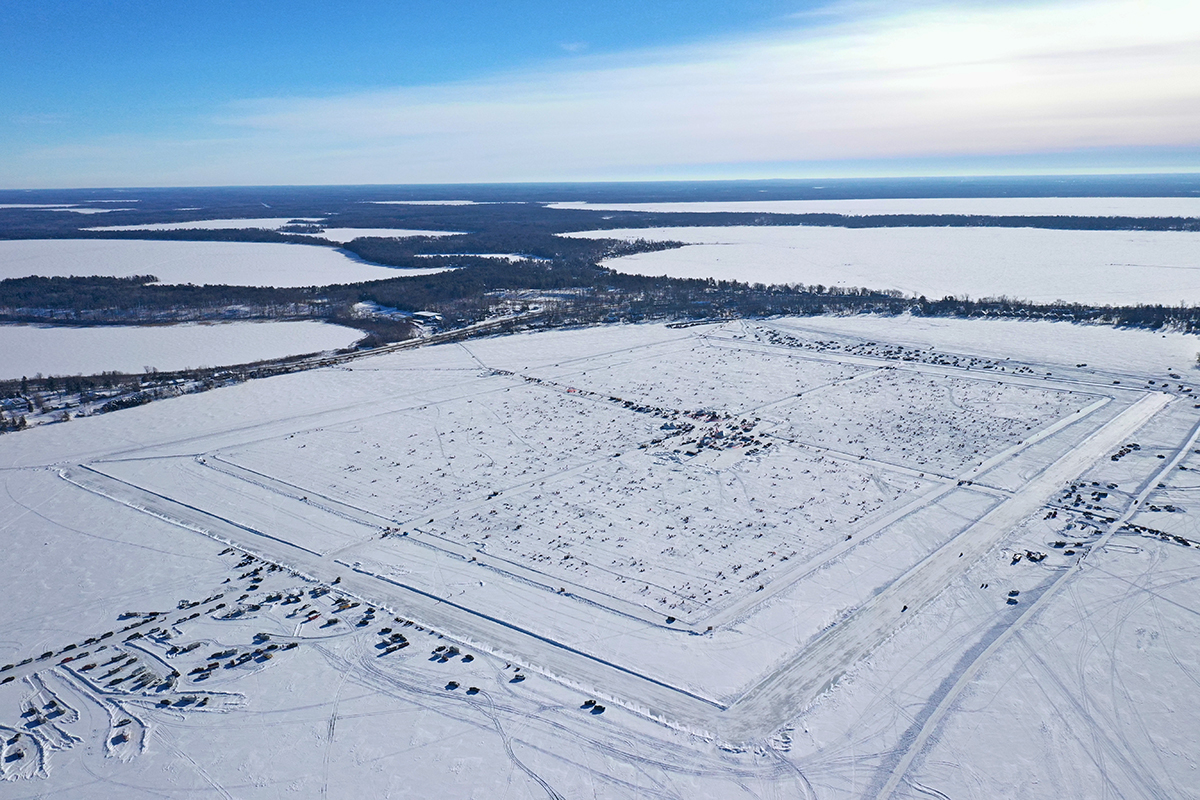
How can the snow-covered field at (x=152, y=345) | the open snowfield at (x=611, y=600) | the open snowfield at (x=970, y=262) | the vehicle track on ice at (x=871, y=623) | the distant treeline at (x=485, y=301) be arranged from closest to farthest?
1. the open snowfield at (x=611, y=600)
2. the vehicle track on ice at (x=871, y=623)
3. the snow-covered field at (x=152, y=345)
4. the distant treeline at (x=485, y=301)
5. the open snowfield at (x=970, y=262)

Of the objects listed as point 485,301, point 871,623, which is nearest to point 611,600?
point 871,623

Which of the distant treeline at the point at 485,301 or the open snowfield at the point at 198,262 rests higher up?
the open snowfield at the point at 198,262

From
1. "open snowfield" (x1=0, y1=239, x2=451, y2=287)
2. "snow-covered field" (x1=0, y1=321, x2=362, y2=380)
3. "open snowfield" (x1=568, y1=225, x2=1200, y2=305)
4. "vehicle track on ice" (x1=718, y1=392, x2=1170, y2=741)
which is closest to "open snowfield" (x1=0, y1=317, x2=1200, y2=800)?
"vehicle track on ice" (x1=718, y1=392, x2=1170, y2=741)

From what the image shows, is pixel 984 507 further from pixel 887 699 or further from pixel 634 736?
pixel 634 736

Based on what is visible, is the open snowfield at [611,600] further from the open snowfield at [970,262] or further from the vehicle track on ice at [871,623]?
the open snowfield at [970,262]

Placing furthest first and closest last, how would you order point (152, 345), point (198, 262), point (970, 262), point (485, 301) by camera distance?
1. point (198, 262)
2. point (970, 262)
3. point (485, 301)
4. point (152, 345)

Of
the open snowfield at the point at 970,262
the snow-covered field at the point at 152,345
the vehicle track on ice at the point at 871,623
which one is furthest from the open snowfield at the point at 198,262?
the vehicle track on ice at the point at 871,623

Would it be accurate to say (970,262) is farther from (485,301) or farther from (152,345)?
(152,345)

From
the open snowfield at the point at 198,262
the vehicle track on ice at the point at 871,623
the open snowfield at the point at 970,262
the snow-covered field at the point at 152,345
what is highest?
the open snowfield at the point at 198,262
